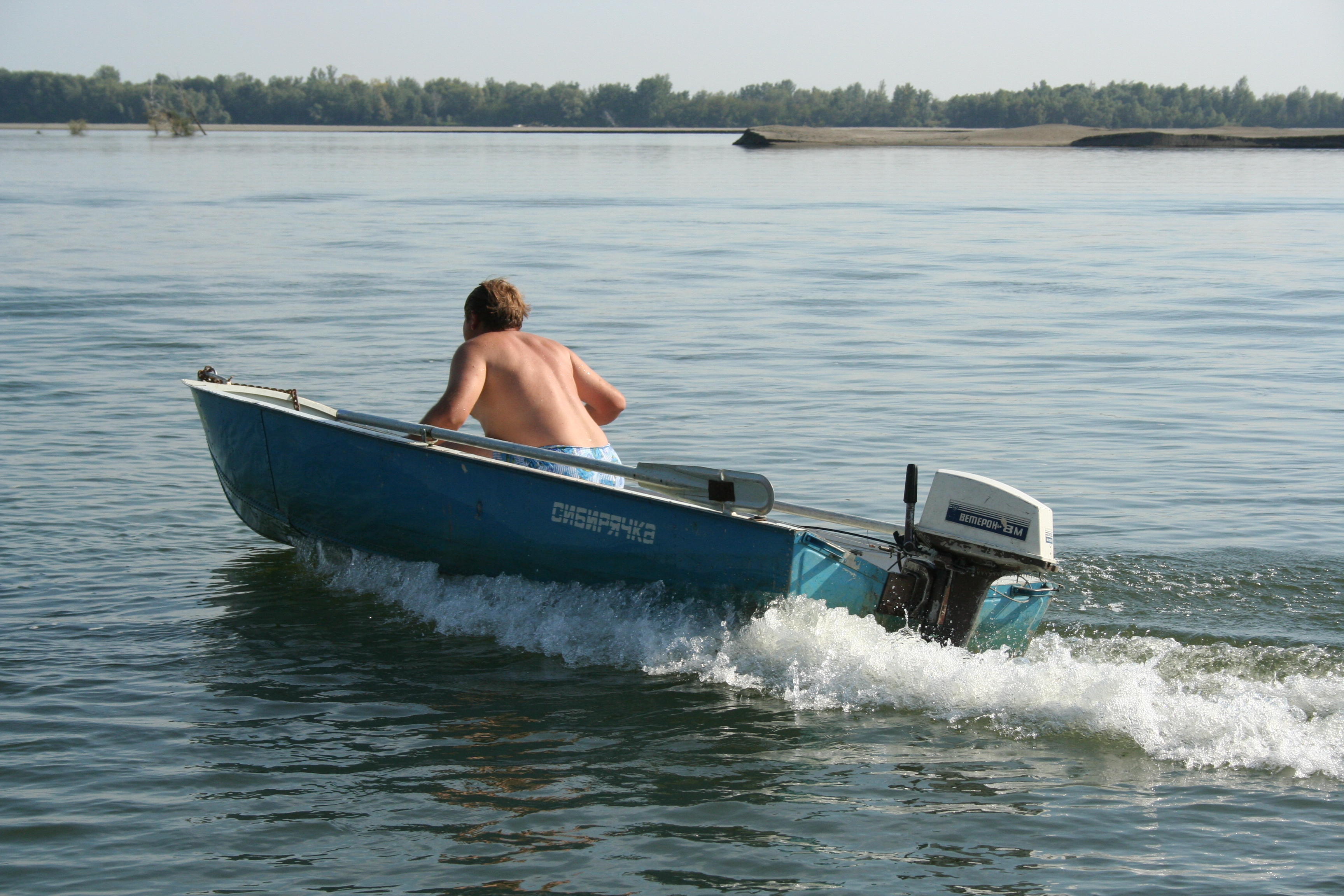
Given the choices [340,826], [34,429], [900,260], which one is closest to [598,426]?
[340,826]

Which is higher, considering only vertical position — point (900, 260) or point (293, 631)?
point (900, 260)

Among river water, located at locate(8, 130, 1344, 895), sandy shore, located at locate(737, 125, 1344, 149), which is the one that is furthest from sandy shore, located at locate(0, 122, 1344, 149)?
river water, located at locate(8, 130, 1344, 895)

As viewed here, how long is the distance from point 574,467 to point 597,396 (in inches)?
23.6

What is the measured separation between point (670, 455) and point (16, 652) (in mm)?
4499

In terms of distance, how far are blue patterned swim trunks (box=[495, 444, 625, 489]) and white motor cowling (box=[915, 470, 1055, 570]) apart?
135cm

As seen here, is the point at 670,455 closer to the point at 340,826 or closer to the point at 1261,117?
the point at 340,826

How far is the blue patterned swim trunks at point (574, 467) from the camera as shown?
5.85m

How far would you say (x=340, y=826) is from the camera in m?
4.22

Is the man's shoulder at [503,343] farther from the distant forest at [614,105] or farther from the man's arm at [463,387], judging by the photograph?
the distant forest at [614,105]

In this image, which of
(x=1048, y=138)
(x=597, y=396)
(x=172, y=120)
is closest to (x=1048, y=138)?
(x=1048, y=138)

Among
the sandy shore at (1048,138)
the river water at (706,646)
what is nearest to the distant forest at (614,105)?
the sandy shore at (1048,138)

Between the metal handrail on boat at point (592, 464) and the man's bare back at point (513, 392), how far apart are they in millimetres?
64

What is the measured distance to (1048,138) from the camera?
9575cm

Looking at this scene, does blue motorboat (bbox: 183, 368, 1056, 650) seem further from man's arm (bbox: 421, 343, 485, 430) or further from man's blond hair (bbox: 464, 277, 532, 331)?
man's blond hair (bbox: 464, 277, 532, 331)
